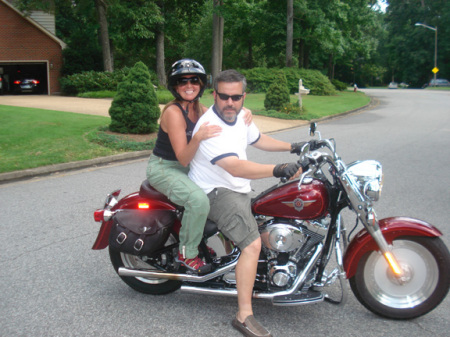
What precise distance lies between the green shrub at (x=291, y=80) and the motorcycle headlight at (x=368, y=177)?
93.8 feet

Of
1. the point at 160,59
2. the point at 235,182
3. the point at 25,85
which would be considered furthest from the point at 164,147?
the point at 160,59

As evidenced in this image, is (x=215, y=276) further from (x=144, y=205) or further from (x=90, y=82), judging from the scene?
(x=90, y=82)

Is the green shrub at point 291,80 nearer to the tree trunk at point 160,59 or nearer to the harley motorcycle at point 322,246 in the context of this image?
the tree trunk at point 160,59

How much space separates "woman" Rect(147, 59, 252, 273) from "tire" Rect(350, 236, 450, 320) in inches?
45.6

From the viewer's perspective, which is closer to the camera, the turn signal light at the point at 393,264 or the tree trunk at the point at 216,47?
the turn signal light at the point at 393,264

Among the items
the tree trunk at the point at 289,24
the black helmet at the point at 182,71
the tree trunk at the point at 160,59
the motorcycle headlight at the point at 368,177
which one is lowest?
the motorcycle headlight at the point at 368,177

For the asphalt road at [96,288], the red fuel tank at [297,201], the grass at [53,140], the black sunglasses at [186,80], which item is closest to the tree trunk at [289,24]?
the grass at [53,140]

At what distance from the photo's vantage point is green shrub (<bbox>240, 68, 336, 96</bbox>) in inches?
1251

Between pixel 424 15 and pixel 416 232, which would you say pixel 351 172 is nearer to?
pixel 416 232

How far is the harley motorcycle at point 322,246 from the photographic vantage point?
305 centimetres

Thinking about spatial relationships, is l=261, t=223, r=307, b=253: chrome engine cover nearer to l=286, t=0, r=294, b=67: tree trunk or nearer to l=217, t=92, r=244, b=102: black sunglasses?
l=217, t=92, r=244, b=102: black sunglasses

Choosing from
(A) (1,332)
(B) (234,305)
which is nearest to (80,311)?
(A) (1,332)

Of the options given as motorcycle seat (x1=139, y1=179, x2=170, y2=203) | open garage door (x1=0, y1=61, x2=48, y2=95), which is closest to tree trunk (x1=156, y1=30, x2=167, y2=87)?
open garage door (x1=0, y1=61, x2=48, y2=95)

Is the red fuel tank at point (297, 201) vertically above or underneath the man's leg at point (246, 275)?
above
